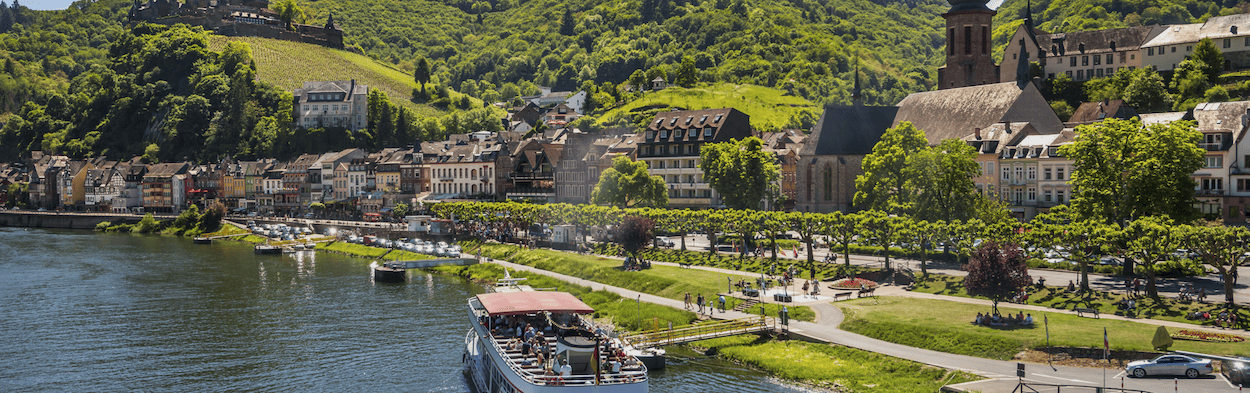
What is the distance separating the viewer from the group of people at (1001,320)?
4903cm

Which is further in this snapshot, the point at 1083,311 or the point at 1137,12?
the point at 1137,12

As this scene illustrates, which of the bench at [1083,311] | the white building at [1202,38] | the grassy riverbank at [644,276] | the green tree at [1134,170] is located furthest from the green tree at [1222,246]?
the white building at [1202,38]

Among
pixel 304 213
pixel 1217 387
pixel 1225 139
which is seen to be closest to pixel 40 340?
pixel 1217 387

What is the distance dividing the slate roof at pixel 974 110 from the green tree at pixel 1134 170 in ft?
102

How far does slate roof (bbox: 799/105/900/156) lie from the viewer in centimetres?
10438

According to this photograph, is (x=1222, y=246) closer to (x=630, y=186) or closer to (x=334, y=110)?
(x=630, y=186)

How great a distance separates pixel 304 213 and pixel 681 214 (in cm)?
9435

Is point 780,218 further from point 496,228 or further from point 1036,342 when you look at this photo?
point 496,228

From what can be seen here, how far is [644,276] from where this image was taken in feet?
237

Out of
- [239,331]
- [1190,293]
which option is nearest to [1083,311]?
[1190,293]

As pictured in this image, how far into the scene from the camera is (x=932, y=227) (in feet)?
217

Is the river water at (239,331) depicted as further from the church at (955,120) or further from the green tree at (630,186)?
the church at (955,120)

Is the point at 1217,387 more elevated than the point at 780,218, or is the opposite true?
the point at 780,218

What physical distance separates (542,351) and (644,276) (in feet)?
96.4
